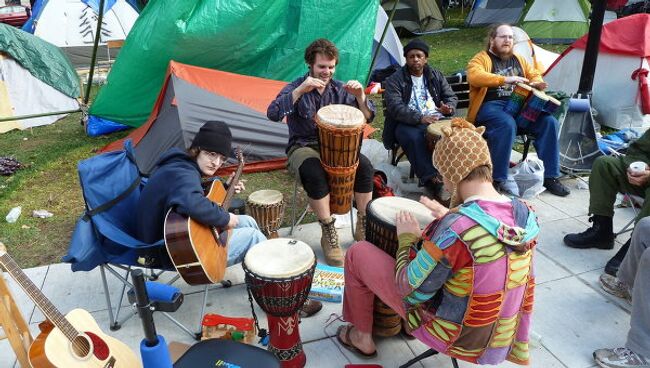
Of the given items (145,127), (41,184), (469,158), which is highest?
(469,158)

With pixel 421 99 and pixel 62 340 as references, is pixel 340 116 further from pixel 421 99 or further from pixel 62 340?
pixel 62 340

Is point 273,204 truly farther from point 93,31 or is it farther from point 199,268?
point 93,31

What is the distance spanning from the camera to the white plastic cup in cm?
317

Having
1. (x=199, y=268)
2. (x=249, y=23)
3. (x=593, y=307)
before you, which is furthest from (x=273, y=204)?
(x=249, y=23)

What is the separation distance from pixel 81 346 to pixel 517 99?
3886 mm

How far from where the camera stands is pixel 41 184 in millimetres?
5059

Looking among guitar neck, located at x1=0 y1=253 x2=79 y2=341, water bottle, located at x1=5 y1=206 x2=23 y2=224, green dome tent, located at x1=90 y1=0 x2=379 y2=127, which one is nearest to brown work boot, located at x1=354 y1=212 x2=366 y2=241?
guitar neck, located at x1=0 y1=253 x2=79 y2=341

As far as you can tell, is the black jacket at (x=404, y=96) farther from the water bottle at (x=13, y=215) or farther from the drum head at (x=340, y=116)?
the water bottle at (x=13, y=215)

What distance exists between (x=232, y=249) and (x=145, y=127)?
9.84ft

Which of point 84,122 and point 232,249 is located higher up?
point 232,249

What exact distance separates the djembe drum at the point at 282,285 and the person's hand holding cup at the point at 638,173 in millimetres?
2194

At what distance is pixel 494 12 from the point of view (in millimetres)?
13273

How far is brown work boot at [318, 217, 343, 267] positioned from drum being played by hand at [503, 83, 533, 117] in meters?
2.13

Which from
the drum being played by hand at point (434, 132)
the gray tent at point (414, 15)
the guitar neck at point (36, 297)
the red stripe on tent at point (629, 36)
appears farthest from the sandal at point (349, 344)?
the gray tent at point (414, 15)
